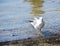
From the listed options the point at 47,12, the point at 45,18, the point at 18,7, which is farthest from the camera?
the point at 18,7

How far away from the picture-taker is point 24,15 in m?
8.12

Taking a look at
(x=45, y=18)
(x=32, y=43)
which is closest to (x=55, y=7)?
(x=45, y=18)

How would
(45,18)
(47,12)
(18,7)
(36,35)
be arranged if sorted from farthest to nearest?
(18,7) → (47,12) → (45,18) → (36,35)

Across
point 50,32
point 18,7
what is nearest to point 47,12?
point 18,7

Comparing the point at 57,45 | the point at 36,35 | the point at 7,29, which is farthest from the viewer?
the point at 7,29

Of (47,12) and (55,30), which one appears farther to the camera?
(47,12)

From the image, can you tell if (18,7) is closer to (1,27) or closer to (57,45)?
(1,27)

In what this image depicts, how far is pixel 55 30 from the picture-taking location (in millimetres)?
6742

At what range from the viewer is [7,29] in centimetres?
689

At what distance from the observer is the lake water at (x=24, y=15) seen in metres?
6.88

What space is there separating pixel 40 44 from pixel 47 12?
3.03 m

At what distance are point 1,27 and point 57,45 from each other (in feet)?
7.19

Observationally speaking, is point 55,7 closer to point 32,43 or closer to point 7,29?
point 7,29

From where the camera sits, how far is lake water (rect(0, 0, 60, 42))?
6879 mm
